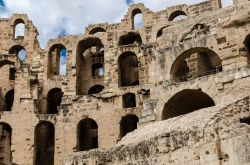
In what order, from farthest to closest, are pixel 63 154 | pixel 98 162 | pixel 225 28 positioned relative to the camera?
pixel 63 154 < pixel 225 28 < pixel 98 162

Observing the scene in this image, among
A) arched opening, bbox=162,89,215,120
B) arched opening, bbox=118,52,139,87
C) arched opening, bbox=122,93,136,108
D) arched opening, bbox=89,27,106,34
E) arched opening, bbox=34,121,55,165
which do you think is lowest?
arched opening, bbox=34,121,55,165

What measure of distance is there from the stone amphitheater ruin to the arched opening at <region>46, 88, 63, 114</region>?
78 millimetres

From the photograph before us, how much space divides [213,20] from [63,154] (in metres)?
11.8

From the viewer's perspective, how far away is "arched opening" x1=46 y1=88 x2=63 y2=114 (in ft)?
108

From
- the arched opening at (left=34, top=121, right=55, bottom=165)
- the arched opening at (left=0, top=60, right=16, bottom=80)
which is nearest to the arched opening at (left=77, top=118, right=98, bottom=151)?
the arched opening at (left=34, top=121, right=55, bottom=165)

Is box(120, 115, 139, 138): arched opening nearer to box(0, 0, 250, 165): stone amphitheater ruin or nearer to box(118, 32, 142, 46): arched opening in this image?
box(0, 0, 250, 165): stone amphitheater ruin

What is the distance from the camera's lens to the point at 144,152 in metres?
12.3

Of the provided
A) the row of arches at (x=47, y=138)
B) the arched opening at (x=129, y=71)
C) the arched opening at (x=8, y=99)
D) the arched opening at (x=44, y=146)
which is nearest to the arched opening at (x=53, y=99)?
the row of arches at (x=47, y=138)

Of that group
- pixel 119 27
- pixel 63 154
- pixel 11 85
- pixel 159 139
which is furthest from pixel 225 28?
pixel 11 85

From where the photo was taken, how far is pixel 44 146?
3066cm

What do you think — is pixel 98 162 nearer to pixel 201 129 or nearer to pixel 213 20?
pixel 201 129

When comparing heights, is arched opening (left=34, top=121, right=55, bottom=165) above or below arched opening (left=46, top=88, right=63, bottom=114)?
below

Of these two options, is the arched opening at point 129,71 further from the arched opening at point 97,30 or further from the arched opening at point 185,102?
the arched opening at point 185,102

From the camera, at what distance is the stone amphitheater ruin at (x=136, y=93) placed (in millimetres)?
11742
